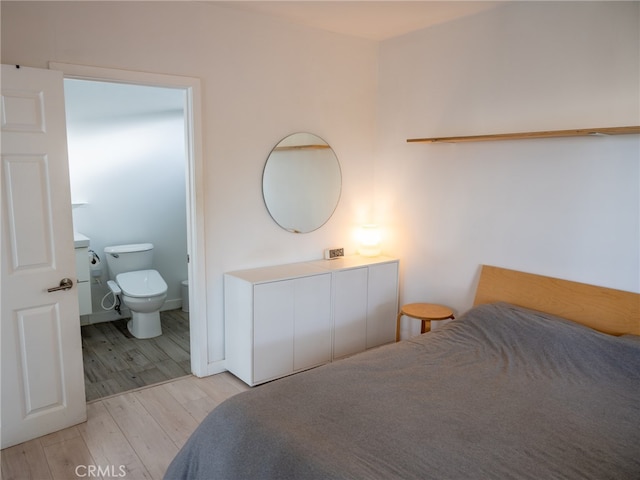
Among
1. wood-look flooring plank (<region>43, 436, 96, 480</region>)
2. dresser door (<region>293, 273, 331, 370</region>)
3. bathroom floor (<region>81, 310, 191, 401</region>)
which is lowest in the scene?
wood-look flooring plank (<region>43, 436, 96, 480</region>)

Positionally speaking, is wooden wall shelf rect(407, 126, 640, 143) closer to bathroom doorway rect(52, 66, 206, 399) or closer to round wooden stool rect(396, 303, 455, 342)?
round wooden stool rect(396, 303, 455, 342)

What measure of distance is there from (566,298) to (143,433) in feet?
8.52

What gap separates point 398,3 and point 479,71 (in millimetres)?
741

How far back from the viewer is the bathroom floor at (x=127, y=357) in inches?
126

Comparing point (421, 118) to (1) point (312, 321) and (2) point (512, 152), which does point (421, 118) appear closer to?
(2) point (512, 152)

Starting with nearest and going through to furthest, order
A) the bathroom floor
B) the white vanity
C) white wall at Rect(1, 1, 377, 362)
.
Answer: white wall at Rect(1, 1, 377, 362), the bathroom floor, the white vanity

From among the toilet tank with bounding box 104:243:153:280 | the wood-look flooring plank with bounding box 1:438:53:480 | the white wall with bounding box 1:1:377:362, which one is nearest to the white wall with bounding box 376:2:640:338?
the white wall with bounding box 1:1:377:362

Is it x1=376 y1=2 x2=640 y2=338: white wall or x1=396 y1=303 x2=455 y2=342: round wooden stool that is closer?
x1=376 y1=2 x2=640 y2=338: white wall

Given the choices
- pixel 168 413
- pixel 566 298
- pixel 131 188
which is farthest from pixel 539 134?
pixel 131 188

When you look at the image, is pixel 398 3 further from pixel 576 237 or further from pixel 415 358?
pixel 415 358

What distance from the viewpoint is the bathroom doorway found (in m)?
3.69

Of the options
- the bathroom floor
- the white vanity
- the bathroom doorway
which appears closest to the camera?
the bathroom floor

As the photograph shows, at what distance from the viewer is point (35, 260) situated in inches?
95.9

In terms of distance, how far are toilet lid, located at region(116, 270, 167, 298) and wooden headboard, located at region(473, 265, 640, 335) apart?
2615mm
